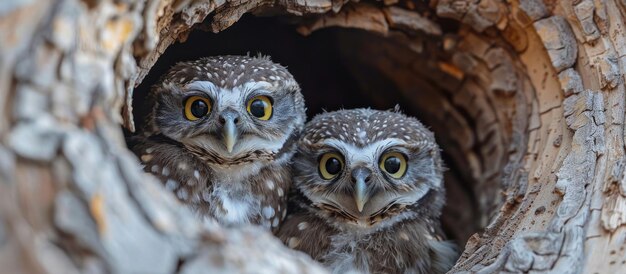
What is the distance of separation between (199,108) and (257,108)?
232mm

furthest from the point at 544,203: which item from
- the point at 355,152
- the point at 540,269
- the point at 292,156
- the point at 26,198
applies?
the point at 26,198

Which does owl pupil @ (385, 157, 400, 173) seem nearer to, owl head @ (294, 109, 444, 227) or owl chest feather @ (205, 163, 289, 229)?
owl head @ (294, 109, 444, 227)

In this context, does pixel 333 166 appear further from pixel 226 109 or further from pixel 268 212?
pixel 226 109

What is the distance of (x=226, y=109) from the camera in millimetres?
2840

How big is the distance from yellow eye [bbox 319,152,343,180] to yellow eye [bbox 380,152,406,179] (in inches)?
7.1

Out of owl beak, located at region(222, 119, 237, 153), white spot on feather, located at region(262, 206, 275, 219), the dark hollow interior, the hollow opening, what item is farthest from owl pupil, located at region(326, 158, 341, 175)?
the dark hollow interior

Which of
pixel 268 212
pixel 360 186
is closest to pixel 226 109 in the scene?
pixel 268 212

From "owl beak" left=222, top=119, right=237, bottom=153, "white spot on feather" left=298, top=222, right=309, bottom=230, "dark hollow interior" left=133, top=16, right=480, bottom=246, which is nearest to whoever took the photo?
"owl beak" left=222, top=119, right=237, bottom=153

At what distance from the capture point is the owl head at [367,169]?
302 centimetres

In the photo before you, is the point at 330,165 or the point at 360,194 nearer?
the point at 360,194

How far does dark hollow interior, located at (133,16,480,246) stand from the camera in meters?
4.05

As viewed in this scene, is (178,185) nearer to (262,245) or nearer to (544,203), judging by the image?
(262,245)

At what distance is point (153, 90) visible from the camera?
3.14 metres

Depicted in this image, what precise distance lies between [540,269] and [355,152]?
3.37ft
